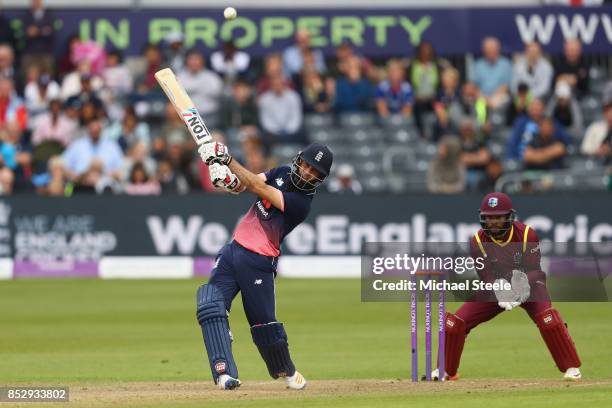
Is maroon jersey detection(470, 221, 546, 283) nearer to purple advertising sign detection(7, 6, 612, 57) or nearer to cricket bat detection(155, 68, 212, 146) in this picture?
cricket bat detection(155, 68, 212, 146)

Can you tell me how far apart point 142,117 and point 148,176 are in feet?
7.08

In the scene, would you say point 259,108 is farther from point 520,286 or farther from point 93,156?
point 520,286

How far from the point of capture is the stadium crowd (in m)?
22.3

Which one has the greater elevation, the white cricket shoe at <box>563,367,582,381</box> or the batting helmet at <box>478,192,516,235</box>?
the batting helmet at <box>478,192,516,235</box>

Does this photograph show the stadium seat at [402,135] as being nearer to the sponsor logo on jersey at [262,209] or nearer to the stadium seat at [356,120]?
the stadium seat at [356,120]

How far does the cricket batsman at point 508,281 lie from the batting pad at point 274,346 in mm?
1322

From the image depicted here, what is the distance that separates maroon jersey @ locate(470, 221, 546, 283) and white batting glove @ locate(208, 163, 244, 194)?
206 cm

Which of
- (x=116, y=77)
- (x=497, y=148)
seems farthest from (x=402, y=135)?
(x=116, y=77)

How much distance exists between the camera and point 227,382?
415 inches

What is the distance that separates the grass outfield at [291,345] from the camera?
418 inches

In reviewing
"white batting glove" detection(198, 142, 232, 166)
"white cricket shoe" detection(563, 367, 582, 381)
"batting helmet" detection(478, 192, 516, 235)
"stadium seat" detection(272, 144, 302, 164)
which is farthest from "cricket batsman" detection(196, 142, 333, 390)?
"stadium seat" detection(272, 144, 302, 164)

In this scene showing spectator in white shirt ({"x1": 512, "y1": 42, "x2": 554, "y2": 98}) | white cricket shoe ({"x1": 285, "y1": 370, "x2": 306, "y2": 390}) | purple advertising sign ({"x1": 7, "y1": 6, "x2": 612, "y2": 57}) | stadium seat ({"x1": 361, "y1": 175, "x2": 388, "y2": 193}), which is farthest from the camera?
purple advertising sign ({"x1": 7, "y1": 6, "x2": 612, "y2": 57})

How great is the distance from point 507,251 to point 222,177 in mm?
2415

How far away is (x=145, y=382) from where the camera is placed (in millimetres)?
11883
